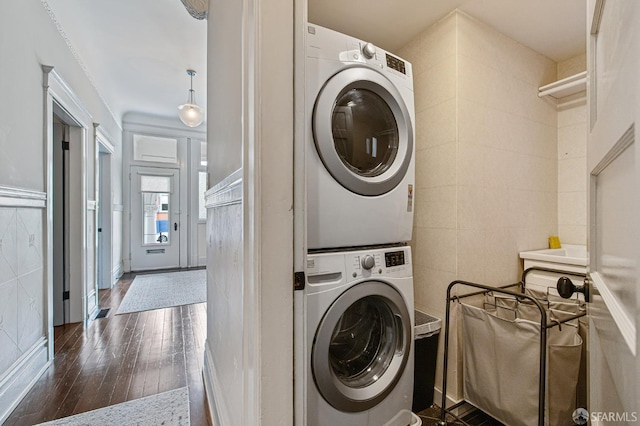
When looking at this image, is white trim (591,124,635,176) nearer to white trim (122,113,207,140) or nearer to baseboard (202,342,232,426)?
baseboard (202,342,232,426)

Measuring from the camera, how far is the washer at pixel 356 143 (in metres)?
1.10

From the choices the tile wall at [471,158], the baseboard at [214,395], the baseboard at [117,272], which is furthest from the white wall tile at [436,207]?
the baseboard at [117,272]

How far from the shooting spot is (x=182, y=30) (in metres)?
2.83

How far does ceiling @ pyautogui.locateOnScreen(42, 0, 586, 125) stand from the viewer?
1.70 metres

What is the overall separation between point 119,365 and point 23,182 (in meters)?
1.44

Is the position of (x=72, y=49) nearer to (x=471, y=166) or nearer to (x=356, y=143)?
(x=356, y=143)

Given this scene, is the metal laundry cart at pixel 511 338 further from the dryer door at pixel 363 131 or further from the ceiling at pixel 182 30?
the ceiling at pixel 182 30

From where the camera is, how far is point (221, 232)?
1.45 metres

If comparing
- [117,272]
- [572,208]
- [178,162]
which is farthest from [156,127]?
[572,208]

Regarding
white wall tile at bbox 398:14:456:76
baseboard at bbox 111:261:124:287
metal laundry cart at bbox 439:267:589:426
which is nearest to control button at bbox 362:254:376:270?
metal laundry cart at bbox 439:267:589:426

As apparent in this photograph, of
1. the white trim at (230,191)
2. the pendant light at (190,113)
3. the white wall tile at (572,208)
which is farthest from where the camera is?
the pendant light at (190,113)

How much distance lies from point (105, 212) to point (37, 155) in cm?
242

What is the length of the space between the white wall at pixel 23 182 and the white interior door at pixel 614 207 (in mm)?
2554

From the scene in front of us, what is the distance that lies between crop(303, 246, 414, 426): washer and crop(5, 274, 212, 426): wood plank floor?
88cm
